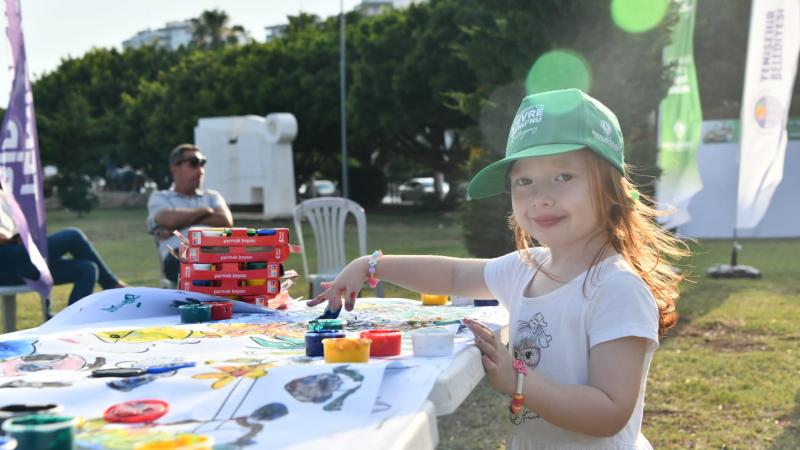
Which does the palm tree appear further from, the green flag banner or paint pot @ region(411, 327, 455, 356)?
paint pot @ region(411, 327, 455, 356)

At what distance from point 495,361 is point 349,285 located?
67 cm

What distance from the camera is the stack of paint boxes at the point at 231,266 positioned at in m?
2.98

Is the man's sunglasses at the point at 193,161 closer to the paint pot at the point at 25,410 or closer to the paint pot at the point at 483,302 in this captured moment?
the paint pot at the point at 483,302

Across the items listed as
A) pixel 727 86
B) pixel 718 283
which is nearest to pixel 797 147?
pixel 727 86

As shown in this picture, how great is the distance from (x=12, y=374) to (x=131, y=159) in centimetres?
3804

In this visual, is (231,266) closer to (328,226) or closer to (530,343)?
(530,343)

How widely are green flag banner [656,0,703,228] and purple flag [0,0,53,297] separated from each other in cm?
734

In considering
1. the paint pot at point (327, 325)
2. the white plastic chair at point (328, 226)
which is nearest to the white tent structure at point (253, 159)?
the white plastic chair at point (328, 226)

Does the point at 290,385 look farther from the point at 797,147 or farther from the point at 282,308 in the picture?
the point at 797,147

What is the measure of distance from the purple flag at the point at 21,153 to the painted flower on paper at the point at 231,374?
2883 mm

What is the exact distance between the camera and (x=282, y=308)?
118 inches

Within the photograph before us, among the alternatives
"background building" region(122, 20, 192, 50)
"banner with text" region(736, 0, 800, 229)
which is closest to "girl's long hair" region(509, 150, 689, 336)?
"banner with text" region(736, 0, 800, 229)

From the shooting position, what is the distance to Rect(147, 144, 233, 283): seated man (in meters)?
6.70

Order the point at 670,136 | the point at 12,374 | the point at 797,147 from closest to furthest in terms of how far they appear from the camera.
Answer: the point at 12,374 < the point at 670,136 < the point at 797,147
